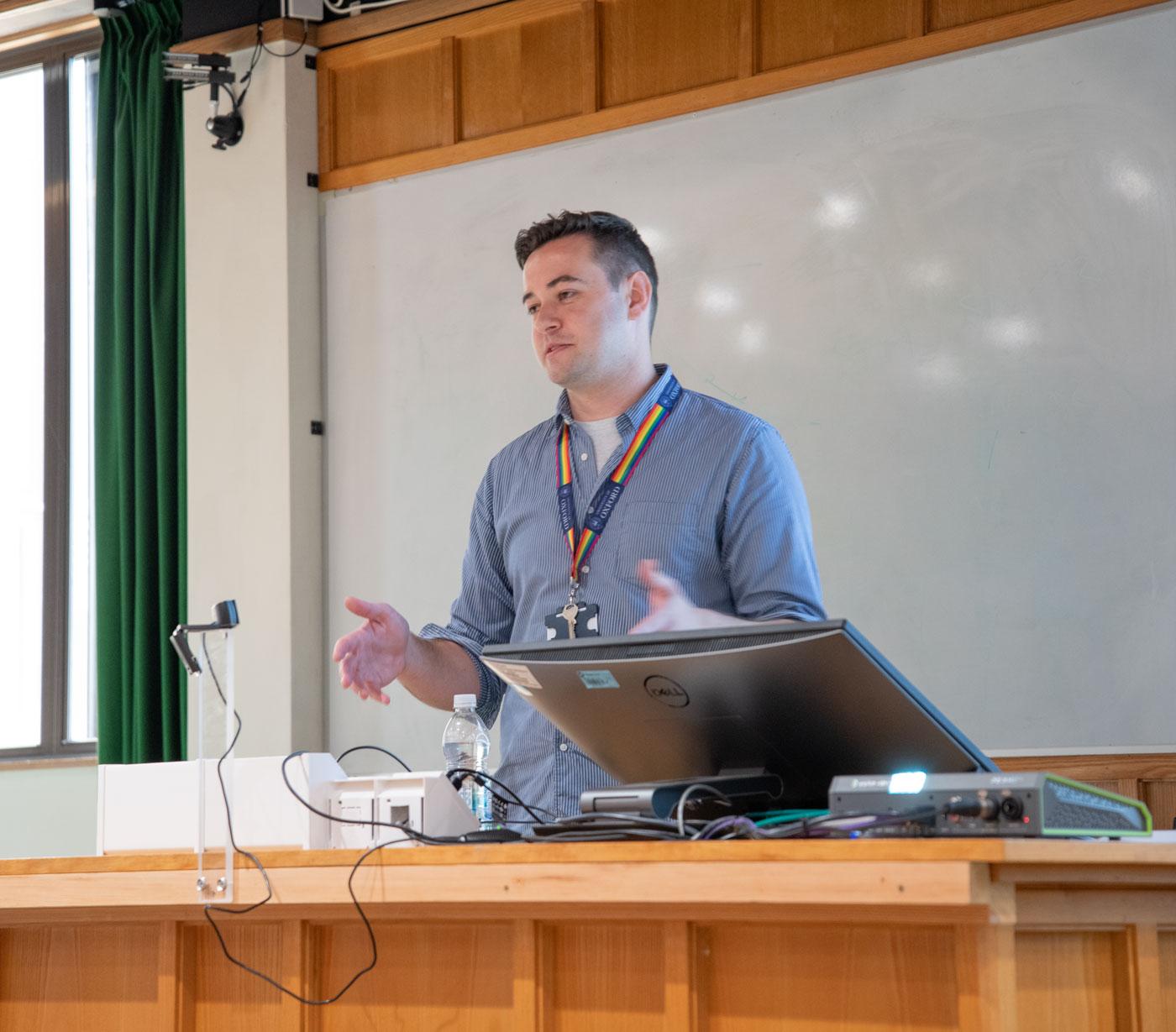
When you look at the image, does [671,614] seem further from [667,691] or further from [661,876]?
[661,876]

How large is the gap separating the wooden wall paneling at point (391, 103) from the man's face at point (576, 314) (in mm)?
2272

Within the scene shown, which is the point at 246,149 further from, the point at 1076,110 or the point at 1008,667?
the point at 1008,667

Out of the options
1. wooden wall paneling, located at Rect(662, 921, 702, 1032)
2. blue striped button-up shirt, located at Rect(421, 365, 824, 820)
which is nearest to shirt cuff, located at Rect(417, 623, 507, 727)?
blue striped button-up shirt, located at Rect(421, 365, 824, 820)

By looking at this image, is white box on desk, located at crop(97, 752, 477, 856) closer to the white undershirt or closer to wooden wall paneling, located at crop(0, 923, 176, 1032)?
wooden wall paneling, located at crop(0, 923, 176, 1032)

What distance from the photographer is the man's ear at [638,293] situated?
9.37 ft

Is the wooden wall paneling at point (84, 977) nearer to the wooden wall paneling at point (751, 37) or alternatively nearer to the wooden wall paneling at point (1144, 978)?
the wooden wall paneling at point (1144, 978)

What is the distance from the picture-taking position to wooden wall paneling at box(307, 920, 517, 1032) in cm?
170

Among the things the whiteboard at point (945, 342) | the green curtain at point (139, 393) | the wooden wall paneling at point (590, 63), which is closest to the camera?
the whiteboard at point (945, 342)

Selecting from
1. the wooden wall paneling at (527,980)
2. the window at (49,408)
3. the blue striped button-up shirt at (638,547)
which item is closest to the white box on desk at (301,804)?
the wooden wall paneling at (527,980)

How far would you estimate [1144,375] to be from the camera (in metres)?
3.72

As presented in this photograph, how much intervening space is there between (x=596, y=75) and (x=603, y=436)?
2.26 meters

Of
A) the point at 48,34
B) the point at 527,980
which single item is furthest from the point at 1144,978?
the point at 48,34

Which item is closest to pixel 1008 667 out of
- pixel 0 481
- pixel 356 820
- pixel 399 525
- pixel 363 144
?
pixel 399 525

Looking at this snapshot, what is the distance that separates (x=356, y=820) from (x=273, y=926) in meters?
0.17
